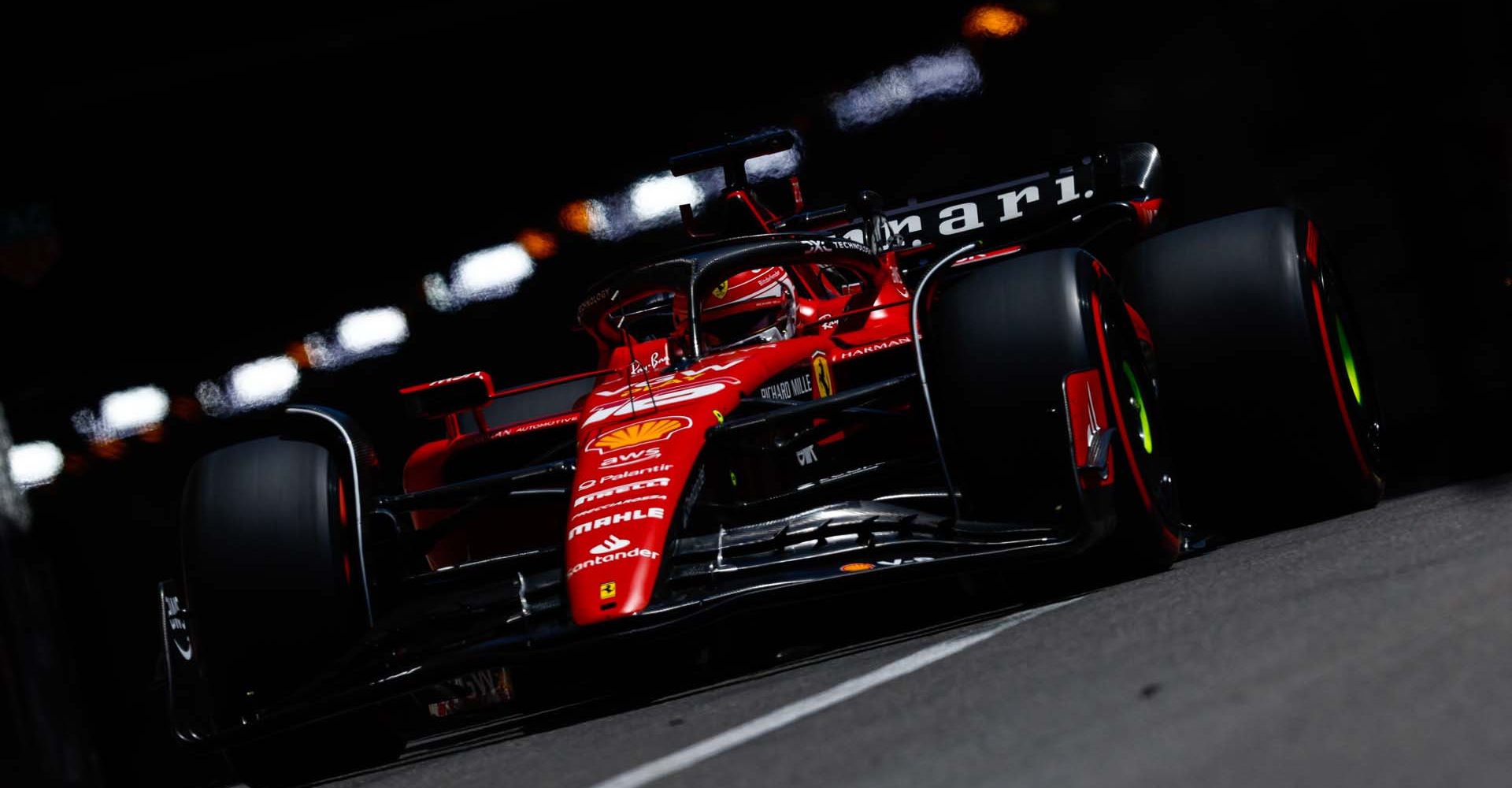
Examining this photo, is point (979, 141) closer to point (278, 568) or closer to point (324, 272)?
point (324, 272)

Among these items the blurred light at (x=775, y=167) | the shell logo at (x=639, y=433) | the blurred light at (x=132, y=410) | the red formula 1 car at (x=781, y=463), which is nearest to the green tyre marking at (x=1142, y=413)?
Answer: the red formula 1 car at (x=781, y=463)

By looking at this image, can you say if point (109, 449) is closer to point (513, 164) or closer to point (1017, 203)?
point (513, 164)

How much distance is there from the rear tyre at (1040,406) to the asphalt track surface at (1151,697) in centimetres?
22

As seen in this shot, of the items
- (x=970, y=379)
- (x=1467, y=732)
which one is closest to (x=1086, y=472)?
(x=970, y=379)

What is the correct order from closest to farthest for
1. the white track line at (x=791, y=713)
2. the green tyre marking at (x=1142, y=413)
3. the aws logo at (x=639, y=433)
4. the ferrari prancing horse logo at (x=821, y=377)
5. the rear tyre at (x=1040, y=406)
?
the white track line at (x=791, y=713)
the rear tyre at (x=1040, y=406)
the aws logo at (x=639, y=433)
the green tyre marking at (x=1142, y=413)
the ferrari prancing horse logo at (x=821, y=377)

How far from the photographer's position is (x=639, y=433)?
491 cm

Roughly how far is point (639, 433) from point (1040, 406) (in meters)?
1.12

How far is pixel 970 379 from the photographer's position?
470cm

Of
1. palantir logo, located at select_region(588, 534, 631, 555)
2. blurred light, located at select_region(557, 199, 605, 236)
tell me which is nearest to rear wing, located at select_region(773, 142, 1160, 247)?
blurred light, located at select_region(557, 199, 605, 236)

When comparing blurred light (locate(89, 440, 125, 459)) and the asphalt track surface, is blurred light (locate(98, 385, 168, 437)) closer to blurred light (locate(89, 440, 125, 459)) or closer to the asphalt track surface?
blurred light (locate(89, 440, 125, 459))

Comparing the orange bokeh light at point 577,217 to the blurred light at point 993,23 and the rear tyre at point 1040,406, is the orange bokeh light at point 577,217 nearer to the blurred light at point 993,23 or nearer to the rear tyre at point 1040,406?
the blurred light at point 993,23

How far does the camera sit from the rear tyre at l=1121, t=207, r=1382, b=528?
550cm

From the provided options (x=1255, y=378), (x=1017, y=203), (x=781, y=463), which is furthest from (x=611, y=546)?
(x=1017, y=203)

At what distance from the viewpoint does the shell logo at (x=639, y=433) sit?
487cm
